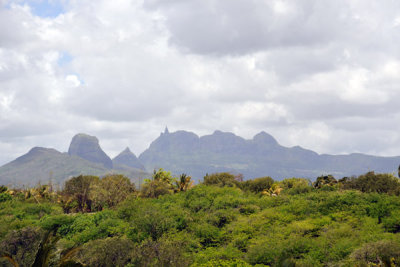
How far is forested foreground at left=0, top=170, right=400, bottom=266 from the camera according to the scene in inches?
1083

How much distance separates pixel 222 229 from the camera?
38250 millimetres

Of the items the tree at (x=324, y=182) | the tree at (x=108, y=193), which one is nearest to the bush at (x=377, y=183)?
the tree at (x=324, y=182)

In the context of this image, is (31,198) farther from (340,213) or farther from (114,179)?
(340,213)

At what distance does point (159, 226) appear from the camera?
38750 millimetres

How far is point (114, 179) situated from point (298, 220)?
36.3 m

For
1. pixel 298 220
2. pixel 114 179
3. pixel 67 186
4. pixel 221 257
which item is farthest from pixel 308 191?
pixel 67 186

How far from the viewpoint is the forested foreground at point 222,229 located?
1083 inches

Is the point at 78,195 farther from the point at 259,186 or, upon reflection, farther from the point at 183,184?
the point at 259,186

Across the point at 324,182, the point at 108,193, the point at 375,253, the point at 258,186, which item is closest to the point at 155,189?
the point at 108,193

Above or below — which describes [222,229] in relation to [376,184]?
below

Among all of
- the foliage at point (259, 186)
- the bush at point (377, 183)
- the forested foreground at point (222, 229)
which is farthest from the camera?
the foliage at point (259, 186)

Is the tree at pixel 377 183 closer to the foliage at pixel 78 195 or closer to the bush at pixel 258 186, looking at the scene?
the bush at pixel 258 186

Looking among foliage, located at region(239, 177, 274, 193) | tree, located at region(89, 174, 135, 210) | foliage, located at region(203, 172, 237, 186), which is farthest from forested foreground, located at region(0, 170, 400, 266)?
foliage, located at region(203, 172, 237, 186)

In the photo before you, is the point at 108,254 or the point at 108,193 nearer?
the point at 108,254
